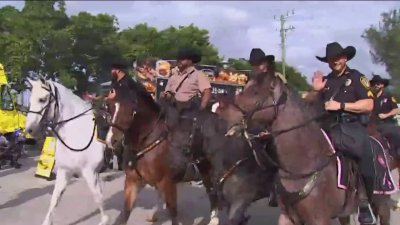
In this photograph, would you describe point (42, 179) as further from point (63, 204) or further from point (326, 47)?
point (326, 47)

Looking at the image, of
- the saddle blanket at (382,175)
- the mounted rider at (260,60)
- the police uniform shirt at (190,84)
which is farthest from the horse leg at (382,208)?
the police uniform shirt at (190,84)

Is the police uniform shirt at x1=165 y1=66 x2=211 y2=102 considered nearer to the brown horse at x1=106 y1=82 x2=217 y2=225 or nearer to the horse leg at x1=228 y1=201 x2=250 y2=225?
the brown horse at x1=106 y1=82 x2=217 y2=225

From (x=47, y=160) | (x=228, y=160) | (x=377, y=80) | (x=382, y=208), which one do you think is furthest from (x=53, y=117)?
(x=47, y=160)

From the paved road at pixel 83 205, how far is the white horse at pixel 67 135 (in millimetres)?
1126

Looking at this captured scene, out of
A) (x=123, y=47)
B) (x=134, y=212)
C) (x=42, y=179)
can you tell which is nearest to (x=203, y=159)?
(x=134, y=212)

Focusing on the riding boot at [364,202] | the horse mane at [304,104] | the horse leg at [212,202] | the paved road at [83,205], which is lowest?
the paved road at [83,205]

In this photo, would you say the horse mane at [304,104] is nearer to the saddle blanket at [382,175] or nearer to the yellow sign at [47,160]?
the saddle blanket at [382,175]

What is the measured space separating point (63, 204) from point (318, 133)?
6.45 meters

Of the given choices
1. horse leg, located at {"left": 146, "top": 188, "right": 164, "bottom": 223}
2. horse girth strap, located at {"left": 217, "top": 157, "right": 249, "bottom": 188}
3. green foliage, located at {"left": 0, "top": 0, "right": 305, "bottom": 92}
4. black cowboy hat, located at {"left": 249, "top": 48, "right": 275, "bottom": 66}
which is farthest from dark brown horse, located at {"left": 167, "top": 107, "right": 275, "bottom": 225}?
green foliage, located at {"left": 0, "top": 0, "right": 305, "bottom": 92}

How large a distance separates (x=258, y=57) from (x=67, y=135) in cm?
322

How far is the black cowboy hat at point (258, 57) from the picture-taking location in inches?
253

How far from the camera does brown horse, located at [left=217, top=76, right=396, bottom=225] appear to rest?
498cm

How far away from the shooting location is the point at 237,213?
678 cm

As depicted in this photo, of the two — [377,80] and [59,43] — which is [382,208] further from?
[59,43]
